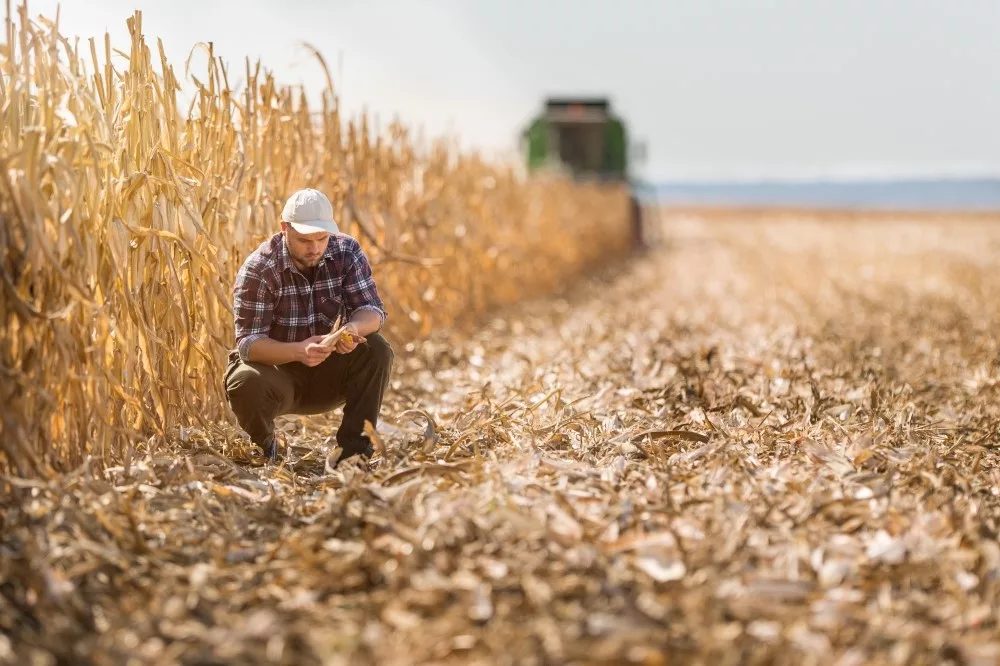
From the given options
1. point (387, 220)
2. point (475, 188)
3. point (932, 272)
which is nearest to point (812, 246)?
point (932, 272)

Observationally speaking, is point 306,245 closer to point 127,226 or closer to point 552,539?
point 127,226

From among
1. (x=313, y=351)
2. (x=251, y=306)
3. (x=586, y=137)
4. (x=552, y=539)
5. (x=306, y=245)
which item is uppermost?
(x=586, y=137)

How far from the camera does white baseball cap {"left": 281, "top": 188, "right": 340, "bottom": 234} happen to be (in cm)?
426

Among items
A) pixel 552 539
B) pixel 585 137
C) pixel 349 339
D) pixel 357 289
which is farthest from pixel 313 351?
pixel 585 137

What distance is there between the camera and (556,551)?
3355mm

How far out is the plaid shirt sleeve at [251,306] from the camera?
4.47m

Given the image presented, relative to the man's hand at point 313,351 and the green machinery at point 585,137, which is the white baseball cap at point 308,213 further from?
the green machinery at point 585,137

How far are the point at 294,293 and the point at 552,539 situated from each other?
1.78 m

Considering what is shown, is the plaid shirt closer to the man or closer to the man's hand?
the man

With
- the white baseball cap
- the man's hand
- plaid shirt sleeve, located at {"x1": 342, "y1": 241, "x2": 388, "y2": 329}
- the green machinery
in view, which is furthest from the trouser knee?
the green machinery

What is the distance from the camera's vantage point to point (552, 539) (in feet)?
11.0

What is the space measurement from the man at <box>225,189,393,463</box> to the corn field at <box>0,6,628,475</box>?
1.42 feet

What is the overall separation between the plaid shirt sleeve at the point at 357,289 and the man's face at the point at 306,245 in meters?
0.20

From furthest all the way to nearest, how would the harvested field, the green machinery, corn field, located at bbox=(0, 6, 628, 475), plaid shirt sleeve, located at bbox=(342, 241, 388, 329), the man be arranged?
1. the green machinery
2. plaid shirt sleeve, located at bbox=(342, 241, 388, 329)
3. the man
4. corn field, located at bbox=(0, 6, 628, 475)
5. the harvested field
